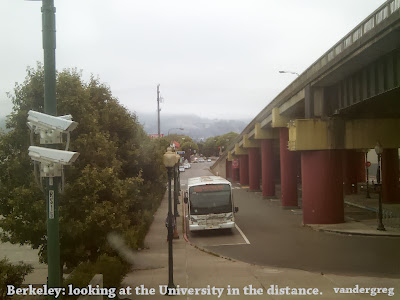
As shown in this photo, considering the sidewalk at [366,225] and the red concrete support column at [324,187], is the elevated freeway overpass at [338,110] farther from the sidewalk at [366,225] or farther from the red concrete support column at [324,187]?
the sidewalk at [366,225]

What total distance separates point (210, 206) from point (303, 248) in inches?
225

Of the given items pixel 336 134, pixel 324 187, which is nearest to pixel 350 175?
pixel 324 187

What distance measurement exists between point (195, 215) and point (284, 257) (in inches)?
256

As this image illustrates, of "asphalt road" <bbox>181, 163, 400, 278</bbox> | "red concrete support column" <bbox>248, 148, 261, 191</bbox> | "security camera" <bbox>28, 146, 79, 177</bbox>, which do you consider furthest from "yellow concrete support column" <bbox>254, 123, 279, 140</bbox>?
"security camera" <bbox>28, 146, 79, 177</bbox>

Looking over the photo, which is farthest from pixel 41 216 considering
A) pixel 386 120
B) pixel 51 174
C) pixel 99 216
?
pixel 386 120

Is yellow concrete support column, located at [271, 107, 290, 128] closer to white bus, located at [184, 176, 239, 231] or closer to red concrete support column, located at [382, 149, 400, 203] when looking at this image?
white bus, located at [184, 176, 239, 231]

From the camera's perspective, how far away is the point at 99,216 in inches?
358

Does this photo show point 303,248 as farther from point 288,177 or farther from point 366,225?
point 288,177

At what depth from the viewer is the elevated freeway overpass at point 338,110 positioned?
14797mm

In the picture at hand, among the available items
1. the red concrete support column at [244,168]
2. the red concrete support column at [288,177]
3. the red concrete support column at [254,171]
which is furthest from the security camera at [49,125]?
the red concrete support column at [244,168]

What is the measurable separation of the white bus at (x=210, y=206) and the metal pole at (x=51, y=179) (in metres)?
14.8

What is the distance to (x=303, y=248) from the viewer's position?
16.7 meters

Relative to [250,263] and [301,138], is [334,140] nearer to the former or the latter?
[301,138]

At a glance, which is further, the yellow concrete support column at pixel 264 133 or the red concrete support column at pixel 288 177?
the yellow concrete support column at pixel 264 133
